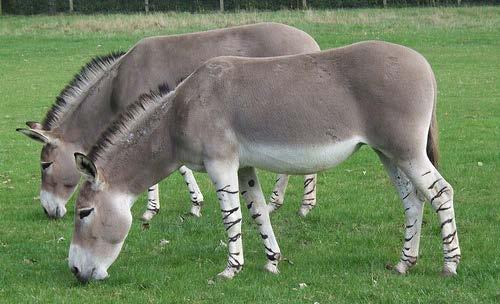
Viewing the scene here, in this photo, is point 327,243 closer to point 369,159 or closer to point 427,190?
point 427,190

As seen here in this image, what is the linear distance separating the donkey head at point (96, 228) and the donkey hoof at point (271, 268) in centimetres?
134

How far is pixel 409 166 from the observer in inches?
276

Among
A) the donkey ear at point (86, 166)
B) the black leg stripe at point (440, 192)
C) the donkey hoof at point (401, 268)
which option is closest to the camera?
the donkey ear at point (86, 166)

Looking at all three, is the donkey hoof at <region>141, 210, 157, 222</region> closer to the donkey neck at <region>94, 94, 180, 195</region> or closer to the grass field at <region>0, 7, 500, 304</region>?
the grass field at <region>0, 7, 500, 304</region>

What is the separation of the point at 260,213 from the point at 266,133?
982 mm

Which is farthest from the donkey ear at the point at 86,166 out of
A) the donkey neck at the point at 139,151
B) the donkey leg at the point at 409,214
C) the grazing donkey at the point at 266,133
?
the donkey leg at the point at 409,214

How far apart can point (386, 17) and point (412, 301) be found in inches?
1126

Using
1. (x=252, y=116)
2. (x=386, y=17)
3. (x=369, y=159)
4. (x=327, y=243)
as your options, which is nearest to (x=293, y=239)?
(x=327, y=243)

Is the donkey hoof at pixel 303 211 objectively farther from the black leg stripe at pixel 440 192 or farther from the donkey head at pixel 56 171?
the black leg stripe at pixel 440 192

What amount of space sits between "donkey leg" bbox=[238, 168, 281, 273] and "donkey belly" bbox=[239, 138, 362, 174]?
2.01ft

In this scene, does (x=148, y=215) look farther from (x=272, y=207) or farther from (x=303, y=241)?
(x=303, y=241)

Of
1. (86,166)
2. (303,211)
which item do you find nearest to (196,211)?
(303,211)

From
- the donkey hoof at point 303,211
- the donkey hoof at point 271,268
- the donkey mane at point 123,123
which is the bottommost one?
the donkey hoof at point 303,211

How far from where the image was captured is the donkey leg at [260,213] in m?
7.70
